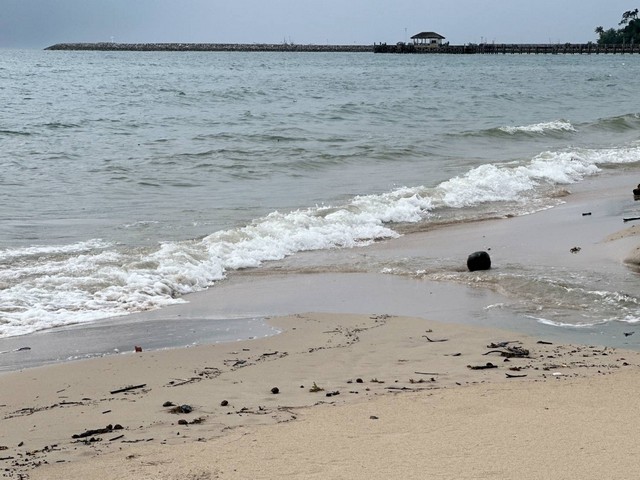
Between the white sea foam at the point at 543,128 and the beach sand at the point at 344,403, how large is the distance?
727 inches

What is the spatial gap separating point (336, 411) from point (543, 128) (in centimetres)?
2315

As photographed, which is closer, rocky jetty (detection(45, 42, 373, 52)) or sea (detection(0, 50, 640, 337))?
sea (detection(0, 50, 640, 337))

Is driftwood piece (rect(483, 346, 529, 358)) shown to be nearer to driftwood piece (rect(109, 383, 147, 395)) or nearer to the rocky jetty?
driftwood piece (rect(109, 383, 147, 395))

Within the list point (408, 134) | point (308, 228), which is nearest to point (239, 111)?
Result: point (408, 134)

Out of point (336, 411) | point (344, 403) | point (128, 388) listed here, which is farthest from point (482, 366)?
point (128, 388)

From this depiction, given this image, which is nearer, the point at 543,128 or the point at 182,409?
the point at 182,409

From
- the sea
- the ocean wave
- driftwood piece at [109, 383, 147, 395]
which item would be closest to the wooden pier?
the sea

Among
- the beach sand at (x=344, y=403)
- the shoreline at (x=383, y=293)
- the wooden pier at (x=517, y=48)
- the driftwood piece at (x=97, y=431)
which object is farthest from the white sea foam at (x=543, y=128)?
the wooden pier at (x=517, y=48)

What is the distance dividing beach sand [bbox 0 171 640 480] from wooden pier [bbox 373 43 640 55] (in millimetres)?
127535

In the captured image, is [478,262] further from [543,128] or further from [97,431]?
[543,128]

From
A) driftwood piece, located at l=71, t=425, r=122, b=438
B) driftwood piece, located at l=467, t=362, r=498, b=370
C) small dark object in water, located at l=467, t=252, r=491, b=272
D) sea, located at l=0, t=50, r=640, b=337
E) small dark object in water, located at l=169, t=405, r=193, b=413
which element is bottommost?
sea, located at l=0, t=50, r=640, b=337

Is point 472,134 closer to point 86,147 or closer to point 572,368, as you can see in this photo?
point 86,147

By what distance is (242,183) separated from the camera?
16.5 metres

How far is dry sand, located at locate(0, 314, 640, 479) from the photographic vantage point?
398 centimetres
